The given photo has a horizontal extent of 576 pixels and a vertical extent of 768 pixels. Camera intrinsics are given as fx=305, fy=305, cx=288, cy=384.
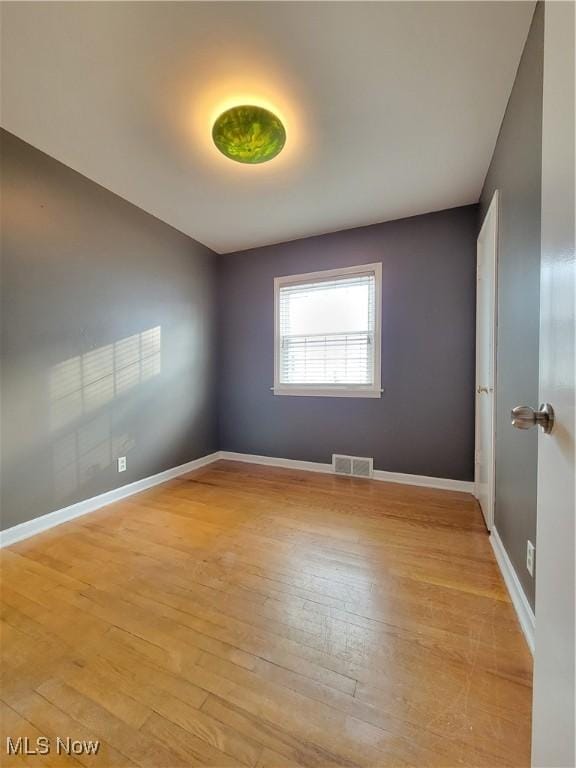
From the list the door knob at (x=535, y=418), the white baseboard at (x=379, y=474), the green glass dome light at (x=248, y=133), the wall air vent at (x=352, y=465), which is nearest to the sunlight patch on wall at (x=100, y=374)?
the white baseboard at (x=379, y=474)

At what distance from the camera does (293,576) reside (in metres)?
1.65

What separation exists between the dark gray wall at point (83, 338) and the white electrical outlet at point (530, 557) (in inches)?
114

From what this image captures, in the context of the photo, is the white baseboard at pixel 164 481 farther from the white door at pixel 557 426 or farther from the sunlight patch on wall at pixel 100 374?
the white door at pixel 557 426

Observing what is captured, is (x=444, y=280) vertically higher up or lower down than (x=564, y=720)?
higher up

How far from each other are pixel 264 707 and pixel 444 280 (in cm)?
320

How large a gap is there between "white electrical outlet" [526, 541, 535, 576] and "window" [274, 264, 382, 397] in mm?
1951

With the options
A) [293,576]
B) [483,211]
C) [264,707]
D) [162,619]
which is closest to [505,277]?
[483,211]

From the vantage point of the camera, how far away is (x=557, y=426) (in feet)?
1.97

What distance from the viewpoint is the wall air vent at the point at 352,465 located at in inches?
126

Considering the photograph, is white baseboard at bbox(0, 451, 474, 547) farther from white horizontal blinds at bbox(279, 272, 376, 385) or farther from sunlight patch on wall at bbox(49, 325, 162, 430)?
white horizontal blinds at bbox(279, 272, 376, 385)

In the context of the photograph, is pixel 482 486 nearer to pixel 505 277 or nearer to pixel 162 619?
pixel 505 277

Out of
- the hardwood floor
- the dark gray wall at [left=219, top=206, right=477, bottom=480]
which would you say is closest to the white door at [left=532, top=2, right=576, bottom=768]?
the hardwood floor

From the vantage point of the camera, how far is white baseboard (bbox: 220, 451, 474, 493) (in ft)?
9.40

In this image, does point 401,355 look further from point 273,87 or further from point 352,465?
point 273,87
